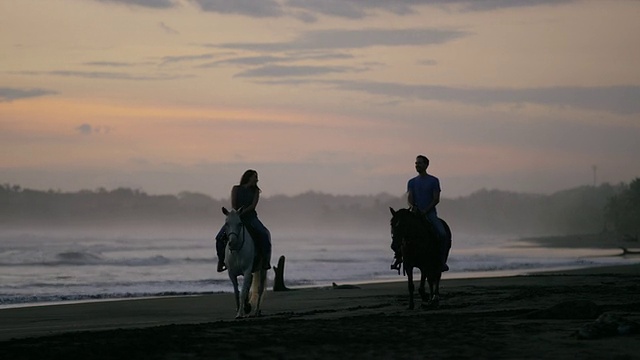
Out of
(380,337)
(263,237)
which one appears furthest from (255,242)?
(380,337)

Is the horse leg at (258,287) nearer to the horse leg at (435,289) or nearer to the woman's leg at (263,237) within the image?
the woman's leg at (263,237)

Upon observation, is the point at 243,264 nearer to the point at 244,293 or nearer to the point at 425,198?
the point at 244,293

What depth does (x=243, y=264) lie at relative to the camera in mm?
17188

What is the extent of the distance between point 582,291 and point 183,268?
109 feet

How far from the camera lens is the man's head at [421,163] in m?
17.8

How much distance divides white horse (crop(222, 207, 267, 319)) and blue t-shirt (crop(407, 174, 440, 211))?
112 inches

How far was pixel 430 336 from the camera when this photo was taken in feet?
39.8

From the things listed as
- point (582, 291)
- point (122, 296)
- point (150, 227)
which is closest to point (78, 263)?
point (122, 296)

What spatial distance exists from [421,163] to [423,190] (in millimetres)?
458

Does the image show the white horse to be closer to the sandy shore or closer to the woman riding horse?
the woman riding horse

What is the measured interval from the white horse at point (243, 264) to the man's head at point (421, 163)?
3099 millimetres

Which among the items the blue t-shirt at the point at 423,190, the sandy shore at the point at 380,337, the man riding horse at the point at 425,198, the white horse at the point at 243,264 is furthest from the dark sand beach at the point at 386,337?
the blue t-shirt at the point at 423,190

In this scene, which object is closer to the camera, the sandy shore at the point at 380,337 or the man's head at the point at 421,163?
the sandy shore at the point at 380,337

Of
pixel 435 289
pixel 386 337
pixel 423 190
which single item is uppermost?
pixel 423 190
